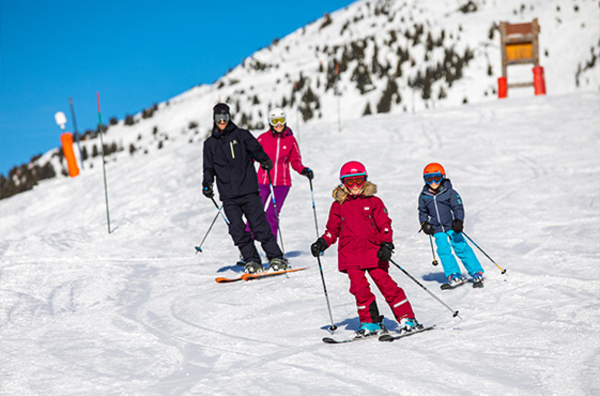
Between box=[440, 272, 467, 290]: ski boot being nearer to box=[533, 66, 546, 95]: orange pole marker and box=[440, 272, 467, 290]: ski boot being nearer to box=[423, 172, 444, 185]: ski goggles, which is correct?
box=[423, 172, 444, 185]: ski goggles

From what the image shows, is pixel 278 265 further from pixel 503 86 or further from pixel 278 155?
pixel 503 86

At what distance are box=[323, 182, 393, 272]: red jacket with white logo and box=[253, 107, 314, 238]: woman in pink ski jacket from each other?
2.81 metres

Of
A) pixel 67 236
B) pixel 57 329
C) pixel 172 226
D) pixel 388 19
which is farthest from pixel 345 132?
pixel 388 19

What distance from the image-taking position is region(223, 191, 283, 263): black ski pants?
7074mm

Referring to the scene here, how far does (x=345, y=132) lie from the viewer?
1702cm

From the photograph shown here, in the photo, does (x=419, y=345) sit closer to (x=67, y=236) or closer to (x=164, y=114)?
(x=67, y=236)

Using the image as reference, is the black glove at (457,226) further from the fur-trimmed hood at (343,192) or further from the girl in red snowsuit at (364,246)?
the fur-trimmed hood at (343,192)

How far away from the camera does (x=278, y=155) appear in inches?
307

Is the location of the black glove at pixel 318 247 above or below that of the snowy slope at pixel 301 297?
above

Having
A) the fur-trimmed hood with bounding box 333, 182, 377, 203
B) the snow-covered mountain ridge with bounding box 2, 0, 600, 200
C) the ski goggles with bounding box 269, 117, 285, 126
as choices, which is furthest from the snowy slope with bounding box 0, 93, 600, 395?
the snow-covered mountain ridge with bounding box 2, 0, 600, 200

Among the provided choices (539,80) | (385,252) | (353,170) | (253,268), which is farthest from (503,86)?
(385,252)

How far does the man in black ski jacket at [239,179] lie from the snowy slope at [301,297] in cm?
54

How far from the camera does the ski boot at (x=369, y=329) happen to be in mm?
4777

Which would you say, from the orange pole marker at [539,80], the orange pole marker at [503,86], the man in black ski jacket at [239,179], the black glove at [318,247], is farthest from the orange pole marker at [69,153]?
the black glove at [318,247]
